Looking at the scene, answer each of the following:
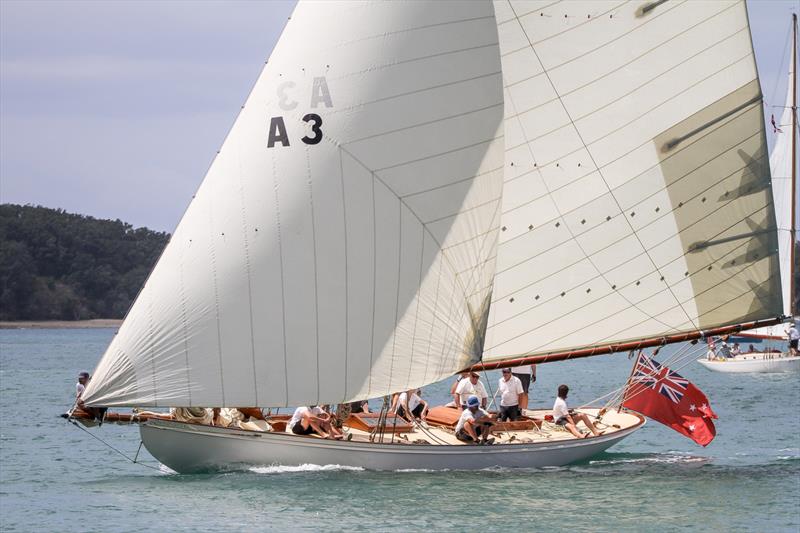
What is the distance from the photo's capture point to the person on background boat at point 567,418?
25.6 metres

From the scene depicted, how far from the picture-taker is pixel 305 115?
2241cm

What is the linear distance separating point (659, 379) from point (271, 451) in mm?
8404

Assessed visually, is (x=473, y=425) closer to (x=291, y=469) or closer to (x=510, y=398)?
(x=510, y=398)

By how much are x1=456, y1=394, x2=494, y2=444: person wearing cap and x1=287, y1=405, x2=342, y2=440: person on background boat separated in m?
2.19

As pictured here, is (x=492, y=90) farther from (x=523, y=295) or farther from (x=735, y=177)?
(x=735, y=177)

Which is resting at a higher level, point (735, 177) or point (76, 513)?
point (735, 177)

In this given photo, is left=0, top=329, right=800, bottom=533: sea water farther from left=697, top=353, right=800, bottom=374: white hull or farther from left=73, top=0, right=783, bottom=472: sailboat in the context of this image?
left=697, top=353, right=800, bottom=374: white hull

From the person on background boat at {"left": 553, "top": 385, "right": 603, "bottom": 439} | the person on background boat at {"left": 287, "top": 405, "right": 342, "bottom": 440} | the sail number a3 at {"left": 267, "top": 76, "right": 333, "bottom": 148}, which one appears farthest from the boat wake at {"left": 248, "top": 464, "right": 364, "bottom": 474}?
the sail number a3 at {"left": 267, "top": 76, "right": 333, "bottom": 148}

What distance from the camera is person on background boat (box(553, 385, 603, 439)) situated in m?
25.6

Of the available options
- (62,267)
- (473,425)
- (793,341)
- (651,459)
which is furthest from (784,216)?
(62,267)

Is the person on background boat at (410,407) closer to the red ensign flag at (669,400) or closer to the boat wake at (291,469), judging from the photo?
the boat wake at (291,469)

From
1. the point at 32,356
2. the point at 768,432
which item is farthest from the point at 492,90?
the point at 32,356

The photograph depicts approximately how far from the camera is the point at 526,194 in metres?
24.8

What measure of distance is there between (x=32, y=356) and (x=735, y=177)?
244ft
